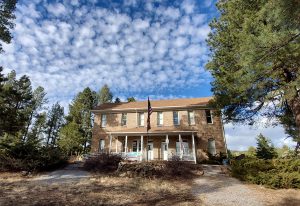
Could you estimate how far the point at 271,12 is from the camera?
17.3 feet

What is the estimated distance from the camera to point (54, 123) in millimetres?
39969

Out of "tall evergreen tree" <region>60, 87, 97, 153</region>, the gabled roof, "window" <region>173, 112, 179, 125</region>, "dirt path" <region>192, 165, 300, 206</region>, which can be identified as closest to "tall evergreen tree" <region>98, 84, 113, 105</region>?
"tall evergreen tree" <region>60, 87, 97, 153</region>

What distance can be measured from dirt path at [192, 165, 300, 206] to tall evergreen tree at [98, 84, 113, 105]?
3166 centimetres

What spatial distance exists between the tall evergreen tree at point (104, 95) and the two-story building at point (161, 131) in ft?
47.9

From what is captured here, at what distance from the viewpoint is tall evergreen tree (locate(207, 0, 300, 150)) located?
283 inches

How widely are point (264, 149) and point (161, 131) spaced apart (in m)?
15.1

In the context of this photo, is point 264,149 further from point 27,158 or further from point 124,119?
point 27,158

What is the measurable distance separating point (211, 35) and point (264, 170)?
414 inches

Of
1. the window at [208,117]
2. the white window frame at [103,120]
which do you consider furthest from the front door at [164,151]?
the white window frame at [103,120]

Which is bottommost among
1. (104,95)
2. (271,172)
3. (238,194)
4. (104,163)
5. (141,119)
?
(238,194)

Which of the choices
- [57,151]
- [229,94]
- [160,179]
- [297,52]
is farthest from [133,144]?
[297,52]

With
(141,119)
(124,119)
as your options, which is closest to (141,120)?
(141,119)

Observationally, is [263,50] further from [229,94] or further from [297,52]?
[229,94]

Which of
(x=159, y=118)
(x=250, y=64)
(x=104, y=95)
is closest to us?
(x=250, y=64)
